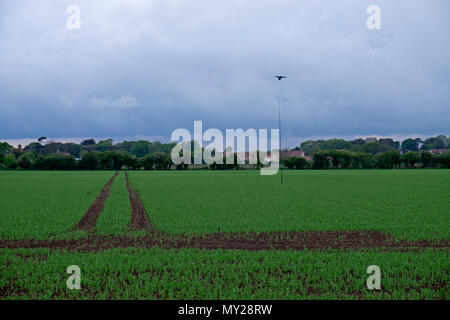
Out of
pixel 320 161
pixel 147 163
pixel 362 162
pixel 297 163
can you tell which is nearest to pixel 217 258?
pixel 147 163

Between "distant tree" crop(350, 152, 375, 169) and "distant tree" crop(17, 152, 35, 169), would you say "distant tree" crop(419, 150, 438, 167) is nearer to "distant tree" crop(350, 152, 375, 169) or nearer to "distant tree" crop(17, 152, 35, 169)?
"distant tree" crop(350, 152, 375, 169)

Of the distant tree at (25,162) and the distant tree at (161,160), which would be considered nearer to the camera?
the distant tree at (25,162)

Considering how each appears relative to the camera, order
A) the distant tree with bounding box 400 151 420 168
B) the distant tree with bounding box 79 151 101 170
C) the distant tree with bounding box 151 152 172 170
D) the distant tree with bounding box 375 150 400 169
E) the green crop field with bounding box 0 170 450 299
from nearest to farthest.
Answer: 1. the green crop field with bounding box 0 170 450 299
2. the distant tree with bounding box 79 151 101 170
3. the distant tree with bounding box 151 152 172 170
4. the distant tree with bounding box 375 150 400 169
5. the distant tree with bounding box 400 151 420 168

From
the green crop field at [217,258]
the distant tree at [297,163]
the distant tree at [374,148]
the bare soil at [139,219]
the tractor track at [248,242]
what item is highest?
the distant tree at [374,148]

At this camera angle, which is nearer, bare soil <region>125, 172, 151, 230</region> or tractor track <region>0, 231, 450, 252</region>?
tractor track <region>0, 231, 450, 252</region>

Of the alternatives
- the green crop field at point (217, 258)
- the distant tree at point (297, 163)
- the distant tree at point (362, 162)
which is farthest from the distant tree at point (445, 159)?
the green crop field at point (217, 258)

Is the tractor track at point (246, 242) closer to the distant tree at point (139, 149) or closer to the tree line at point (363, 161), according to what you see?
the tree line at point (363, 161)

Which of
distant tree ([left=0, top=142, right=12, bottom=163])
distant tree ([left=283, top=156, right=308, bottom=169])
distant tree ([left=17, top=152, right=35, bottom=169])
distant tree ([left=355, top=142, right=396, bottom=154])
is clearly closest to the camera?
distant tree ([left=17, top=152, right=35, bottom=169])

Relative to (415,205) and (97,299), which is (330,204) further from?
(97,299)

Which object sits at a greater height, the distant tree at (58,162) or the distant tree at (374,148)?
the distant tree at (374,148)

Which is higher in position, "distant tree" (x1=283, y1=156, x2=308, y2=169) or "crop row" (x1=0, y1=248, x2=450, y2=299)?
"distant tree" (x1=283, y1=156, x2=308, y2=169)

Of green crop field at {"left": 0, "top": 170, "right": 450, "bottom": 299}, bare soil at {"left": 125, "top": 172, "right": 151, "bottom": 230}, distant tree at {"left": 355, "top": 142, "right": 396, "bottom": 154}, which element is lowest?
bare soil at {"left": 125, "top": 172, "right": 151, "bottom": 230}

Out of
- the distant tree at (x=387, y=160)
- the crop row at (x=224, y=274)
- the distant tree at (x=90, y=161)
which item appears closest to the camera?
the crop row at (x=224, y=274)

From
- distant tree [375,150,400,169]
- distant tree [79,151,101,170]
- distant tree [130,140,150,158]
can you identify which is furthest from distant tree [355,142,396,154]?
distant tree [79,151,101,170]
